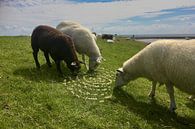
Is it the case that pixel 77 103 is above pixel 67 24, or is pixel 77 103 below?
below

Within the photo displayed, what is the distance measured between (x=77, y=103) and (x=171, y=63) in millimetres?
3400

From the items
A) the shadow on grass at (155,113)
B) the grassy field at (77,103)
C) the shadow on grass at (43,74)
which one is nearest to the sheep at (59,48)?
the shadow on grass at (43,74)

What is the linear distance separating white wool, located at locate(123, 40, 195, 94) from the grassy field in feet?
3.91

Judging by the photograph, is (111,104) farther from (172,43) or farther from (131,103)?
(172,43)

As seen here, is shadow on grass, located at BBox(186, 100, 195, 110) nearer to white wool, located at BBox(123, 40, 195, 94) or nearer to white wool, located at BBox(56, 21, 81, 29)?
white wool, located at BBox(123, 40, 195, 94)

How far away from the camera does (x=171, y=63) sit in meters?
11.4

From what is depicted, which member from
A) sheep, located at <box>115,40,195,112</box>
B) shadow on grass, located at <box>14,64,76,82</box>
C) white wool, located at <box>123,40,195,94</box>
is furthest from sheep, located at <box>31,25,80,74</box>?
white wool, located at <box>123,40,195,94</box>

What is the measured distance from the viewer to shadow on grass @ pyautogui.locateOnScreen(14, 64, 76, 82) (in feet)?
43.8

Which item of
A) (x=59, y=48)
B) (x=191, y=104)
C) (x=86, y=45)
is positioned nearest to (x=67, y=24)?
(x=86, y=45)

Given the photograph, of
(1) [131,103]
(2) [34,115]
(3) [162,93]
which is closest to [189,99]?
(3) [162,93]

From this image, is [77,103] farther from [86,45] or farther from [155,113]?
[86,45]

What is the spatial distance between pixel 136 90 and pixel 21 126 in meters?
6.89

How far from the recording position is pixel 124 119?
34.5 feet

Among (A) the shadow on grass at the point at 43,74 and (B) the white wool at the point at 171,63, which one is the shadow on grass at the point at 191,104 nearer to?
(B) the white wool at the point at 171,63
